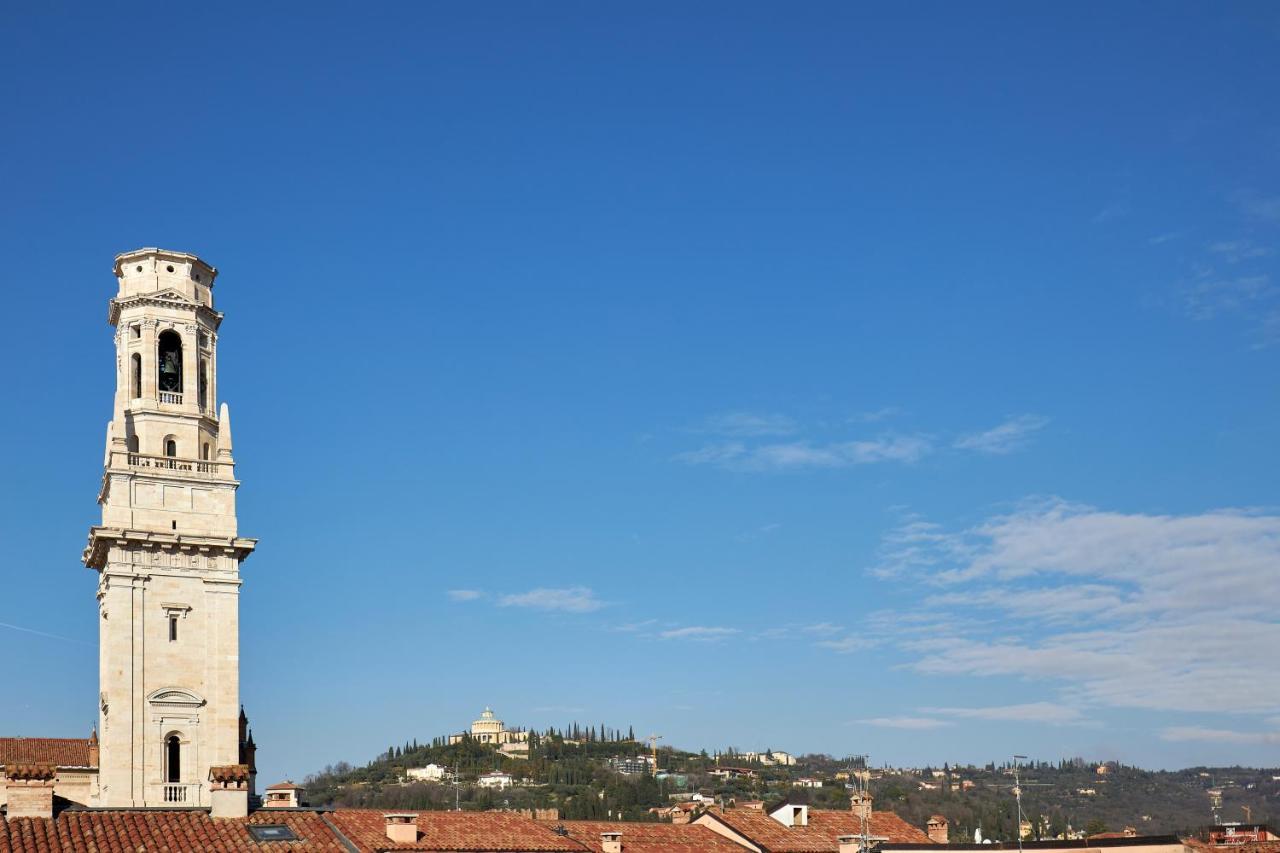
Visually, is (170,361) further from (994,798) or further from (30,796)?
(994,798)

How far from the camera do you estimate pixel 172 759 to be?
54.1 metres

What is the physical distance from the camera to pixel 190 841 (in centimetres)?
3975

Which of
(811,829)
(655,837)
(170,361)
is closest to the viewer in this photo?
(655,837)

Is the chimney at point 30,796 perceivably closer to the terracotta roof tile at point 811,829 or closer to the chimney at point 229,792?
the chimney at point 229,792

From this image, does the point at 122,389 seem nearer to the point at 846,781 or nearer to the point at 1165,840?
the point at 1165,840

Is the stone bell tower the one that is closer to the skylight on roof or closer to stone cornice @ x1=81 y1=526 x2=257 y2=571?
stone cornice @ x1=81 y1=526 x2=257 y2=571

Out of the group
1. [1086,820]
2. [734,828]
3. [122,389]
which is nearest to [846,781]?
[1086,820]

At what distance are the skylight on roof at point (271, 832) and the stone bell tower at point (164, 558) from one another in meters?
12.7

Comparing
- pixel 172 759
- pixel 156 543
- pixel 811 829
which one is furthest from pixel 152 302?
pixel 811 829

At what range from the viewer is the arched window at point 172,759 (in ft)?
176

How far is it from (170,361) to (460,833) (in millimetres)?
21089

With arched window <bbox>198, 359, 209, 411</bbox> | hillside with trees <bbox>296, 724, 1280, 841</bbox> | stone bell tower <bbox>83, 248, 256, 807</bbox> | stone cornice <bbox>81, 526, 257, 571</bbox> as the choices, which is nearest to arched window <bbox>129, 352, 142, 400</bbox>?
stone bell tower <bbox>83, 248, 256, 807</bbox>

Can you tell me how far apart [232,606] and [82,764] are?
14743mm

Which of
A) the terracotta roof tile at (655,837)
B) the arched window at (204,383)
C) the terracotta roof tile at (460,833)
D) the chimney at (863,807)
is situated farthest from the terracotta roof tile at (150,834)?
the chimney at (863,807)
